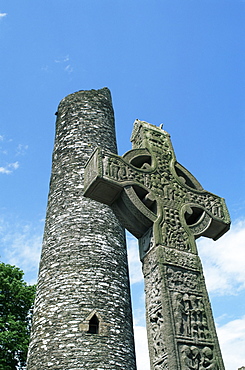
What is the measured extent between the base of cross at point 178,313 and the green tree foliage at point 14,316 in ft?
34.9

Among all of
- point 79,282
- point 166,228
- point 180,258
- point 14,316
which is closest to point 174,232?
point 166,228

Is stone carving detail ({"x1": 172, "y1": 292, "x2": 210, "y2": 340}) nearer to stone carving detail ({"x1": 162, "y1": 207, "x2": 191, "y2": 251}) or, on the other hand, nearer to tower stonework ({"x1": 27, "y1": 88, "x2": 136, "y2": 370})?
stone carving detail ({"x1": 162, "y1": 207, "x2": 191, "y2": 251})

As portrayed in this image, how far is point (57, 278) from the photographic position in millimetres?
9312

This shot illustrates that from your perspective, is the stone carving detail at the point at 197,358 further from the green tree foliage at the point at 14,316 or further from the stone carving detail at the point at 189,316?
the green tree foliage at the point at 14,316

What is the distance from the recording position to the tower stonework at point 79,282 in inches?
325

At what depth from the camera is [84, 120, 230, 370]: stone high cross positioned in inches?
127

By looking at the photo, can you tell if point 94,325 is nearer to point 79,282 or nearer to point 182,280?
point 79,282

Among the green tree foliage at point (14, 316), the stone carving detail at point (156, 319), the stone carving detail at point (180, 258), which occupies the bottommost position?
the stone carving detail at point (156, 319)

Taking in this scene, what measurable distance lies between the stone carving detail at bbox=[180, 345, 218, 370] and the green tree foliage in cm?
1082

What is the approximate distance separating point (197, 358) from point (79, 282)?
614 cm

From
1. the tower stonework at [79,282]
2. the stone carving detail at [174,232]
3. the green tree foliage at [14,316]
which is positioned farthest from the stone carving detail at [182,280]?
the green tree foliage at [14,316]

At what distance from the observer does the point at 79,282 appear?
907 centimetres

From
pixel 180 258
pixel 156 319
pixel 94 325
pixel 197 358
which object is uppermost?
pixel 94 325

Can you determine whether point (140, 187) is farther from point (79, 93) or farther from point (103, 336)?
point (79, 93)
